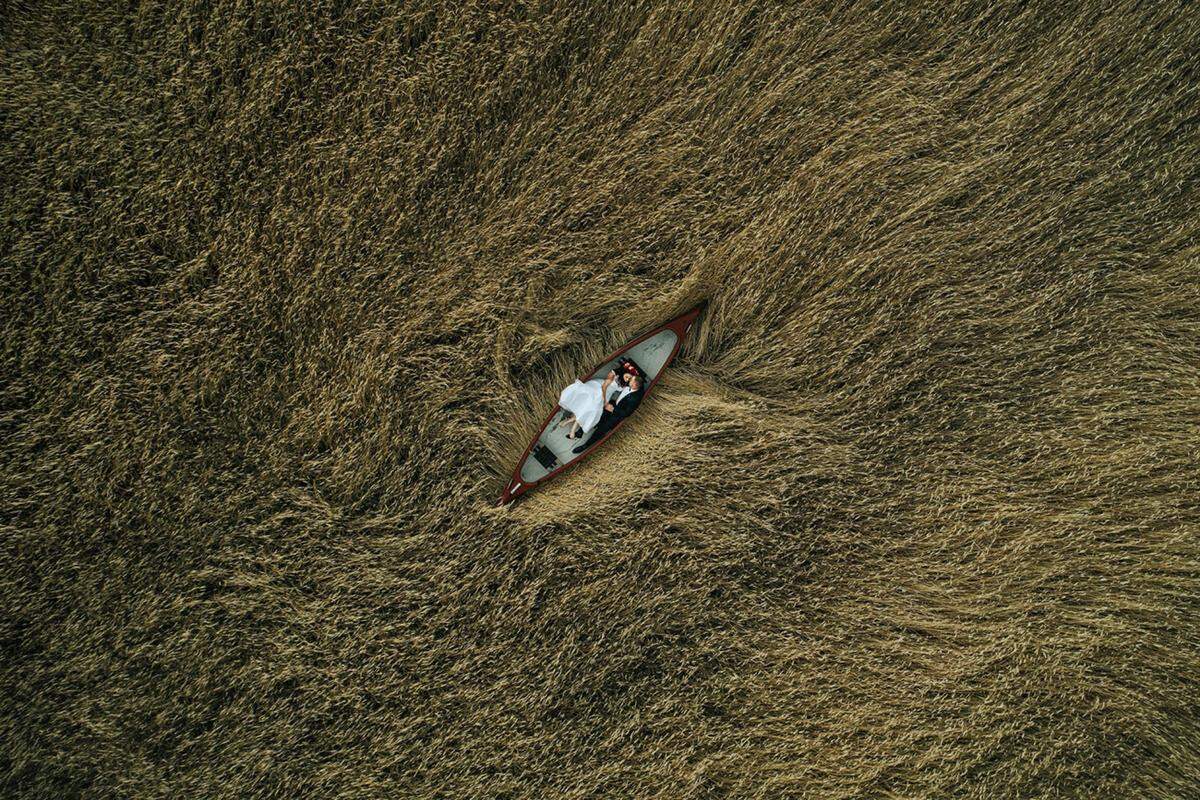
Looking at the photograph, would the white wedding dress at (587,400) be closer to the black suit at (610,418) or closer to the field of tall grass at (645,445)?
the black suit at (610,418)

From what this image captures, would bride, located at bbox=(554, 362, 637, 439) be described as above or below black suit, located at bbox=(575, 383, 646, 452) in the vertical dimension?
above

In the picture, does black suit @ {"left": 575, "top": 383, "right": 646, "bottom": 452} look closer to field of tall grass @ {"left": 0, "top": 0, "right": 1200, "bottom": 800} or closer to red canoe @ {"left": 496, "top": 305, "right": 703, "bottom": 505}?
red canoe @ {"left": 496, "top": 305, "right": 703, "bottom": 505}

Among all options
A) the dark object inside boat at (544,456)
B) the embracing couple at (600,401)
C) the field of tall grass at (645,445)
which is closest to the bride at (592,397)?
the embracing couple at (600,401)

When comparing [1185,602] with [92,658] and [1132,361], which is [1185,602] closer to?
[1132,361]

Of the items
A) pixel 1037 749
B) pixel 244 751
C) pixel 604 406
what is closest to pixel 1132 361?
pixel 1037 749

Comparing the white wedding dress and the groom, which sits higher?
the white wedding dress

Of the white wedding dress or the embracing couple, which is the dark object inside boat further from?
the white wedding dress

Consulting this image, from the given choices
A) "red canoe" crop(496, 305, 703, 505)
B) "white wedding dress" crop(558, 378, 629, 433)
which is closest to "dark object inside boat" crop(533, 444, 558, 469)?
"red canoe" crop(496, 305, 703, 505)

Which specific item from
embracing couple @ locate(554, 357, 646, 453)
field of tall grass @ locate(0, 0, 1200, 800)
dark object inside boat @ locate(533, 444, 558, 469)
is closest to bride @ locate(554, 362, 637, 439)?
embracing couple @ locate(554, 357, 646, 453)

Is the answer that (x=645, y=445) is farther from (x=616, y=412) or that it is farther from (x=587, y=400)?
(x=587, y=400)
